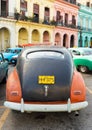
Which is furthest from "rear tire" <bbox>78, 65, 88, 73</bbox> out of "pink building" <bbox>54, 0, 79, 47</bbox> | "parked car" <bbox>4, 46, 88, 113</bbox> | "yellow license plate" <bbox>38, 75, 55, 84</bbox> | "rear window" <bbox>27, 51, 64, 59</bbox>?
"pink building" <bbox>54, 0, 79, 47</bbox>

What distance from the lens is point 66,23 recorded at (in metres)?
45.2

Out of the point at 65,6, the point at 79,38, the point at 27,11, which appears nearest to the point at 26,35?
the point at 27,11

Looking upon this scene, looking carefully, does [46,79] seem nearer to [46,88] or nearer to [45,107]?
[46,88]

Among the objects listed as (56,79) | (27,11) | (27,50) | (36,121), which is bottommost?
(36,121)

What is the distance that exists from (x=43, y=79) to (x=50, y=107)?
24.1 inches

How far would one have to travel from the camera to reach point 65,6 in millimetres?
44156

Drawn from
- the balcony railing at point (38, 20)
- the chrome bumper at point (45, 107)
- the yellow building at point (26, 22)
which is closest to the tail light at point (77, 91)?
the chrome bumper at point (45, 107)

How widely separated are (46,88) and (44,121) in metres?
0.80

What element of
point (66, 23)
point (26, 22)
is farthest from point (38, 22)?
point (66, 23)

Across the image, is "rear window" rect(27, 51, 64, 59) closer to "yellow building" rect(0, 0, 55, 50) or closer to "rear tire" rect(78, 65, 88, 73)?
"rear tire" rect(78, 65, 88, 73)

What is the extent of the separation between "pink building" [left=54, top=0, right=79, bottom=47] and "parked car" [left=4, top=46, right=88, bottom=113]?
115 feet

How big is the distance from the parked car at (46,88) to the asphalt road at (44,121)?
352 millimetres

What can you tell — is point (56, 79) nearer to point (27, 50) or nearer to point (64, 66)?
point (64, 66)

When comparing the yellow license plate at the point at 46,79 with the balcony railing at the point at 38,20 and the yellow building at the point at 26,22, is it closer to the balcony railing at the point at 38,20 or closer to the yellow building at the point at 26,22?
the yellow building at the point at 26,22
